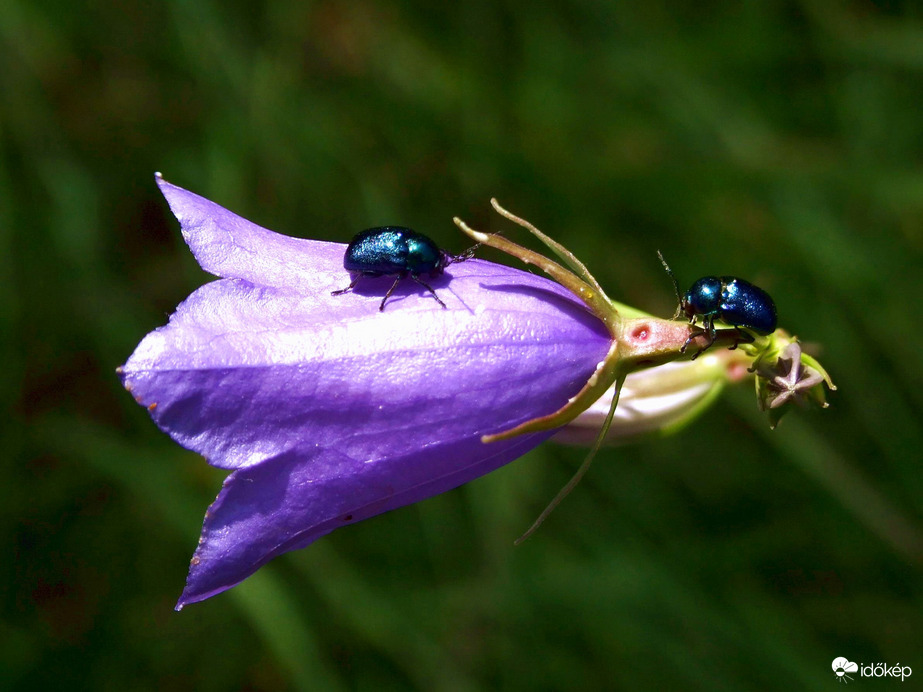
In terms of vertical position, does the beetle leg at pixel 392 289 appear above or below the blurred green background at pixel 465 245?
above

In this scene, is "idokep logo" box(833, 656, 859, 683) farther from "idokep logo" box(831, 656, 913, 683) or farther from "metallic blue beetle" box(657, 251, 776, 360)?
"metallic blue beetle" box(657, 251, 776, 360)

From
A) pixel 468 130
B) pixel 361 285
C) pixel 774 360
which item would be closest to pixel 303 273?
pixel 361 285

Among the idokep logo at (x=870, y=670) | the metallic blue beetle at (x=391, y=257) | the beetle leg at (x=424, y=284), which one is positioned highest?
the metallic blue beetle at (x=391, y=257)

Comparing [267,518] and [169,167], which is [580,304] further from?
[169,167]

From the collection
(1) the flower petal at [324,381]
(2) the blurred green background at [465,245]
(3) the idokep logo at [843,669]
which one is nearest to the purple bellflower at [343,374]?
(1) the flower petal at [324,381]

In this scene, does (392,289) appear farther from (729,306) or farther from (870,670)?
(870,670)

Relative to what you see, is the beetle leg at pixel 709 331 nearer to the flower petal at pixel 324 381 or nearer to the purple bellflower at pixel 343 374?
the purple bellflower at pixel 343 374

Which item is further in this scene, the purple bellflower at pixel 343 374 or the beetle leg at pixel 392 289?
the beetle leg at pixel 392 289

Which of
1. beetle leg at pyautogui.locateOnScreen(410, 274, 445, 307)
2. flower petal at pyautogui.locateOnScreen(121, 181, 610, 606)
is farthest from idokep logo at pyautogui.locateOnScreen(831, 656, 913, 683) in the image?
beetle leg at pyautogui.locateOnScreen(410, 274, 445, 307)
